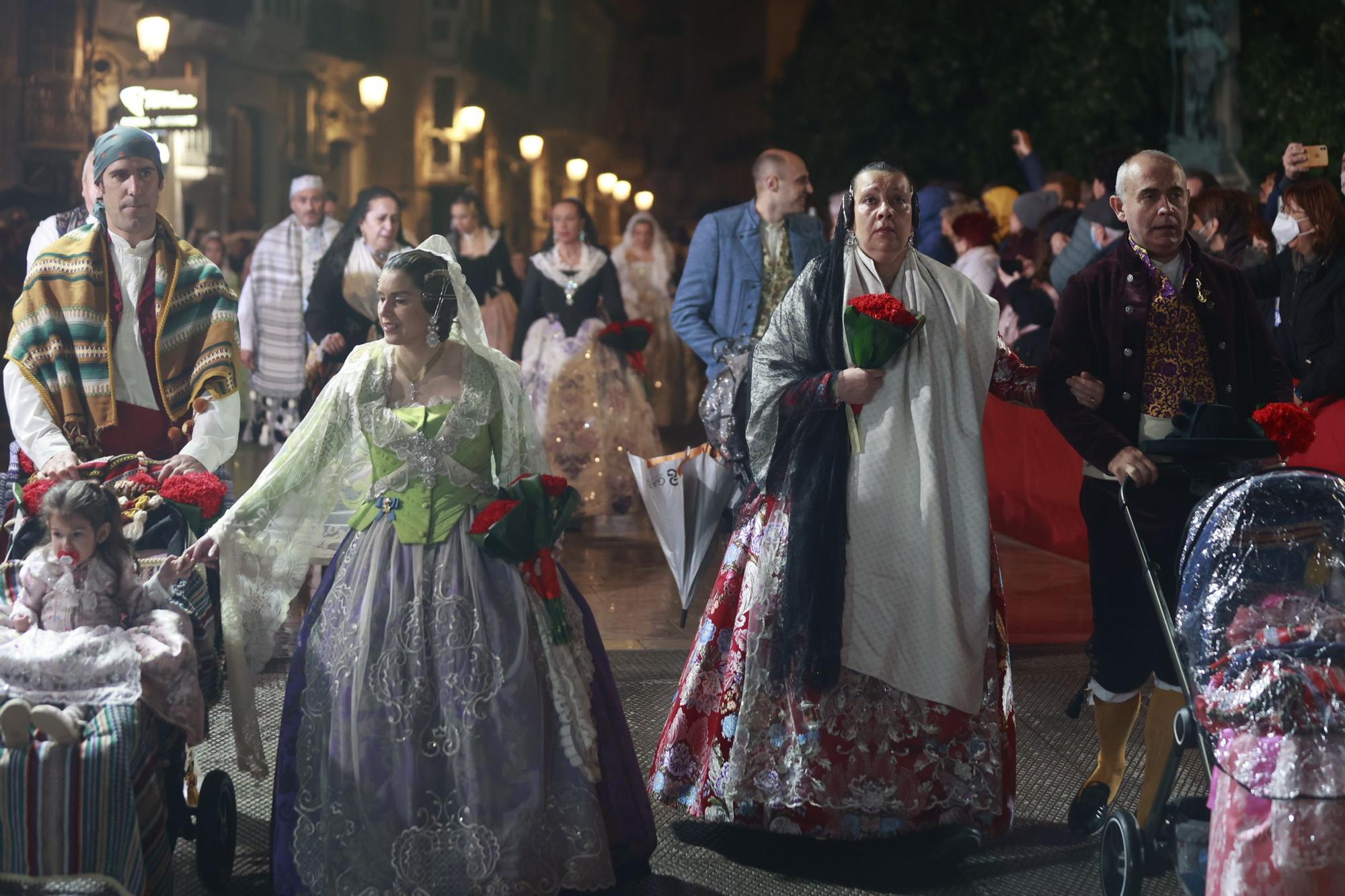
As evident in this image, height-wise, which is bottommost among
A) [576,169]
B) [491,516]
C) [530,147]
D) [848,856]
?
[848,856]

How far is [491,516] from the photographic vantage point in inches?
148

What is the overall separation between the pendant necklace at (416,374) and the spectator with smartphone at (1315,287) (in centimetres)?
372

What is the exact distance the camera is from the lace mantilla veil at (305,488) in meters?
3.93

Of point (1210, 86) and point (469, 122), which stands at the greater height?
Answer: point (1210, 86)

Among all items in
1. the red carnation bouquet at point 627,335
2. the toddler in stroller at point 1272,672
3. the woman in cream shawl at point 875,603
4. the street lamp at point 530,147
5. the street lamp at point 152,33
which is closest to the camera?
the toddler in stroller at point 1272,672

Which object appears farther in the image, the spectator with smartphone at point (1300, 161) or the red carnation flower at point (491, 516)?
the spectator with smartphone at point (1300, 161)

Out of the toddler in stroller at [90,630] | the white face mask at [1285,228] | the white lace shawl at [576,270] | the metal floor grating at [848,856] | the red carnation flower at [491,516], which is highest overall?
the white face mask at [1285,228]

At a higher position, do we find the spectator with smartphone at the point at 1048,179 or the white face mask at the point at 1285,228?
the spectator with smartphone at the point at 1048,179

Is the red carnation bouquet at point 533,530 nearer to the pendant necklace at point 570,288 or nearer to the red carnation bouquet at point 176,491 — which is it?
the red carnation bouquet at point 176,491

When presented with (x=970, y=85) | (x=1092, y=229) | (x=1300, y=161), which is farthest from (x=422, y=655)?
(x=970, y=85)

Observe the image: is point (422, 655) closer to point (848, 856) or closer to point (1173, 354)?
point (848, 856)

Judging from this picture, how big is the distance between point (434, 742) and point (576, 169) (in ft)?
40.1

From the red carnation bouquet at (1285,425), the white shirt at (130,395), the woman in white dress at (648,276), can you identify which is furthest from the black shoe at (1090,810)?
the woman in white dress at (648,276)

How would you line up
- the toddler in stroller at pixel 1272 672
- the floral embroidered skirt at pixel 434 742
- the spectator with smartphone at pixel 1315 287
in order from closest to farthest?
the toddler in stroller at pixel 1272 672, the floral embroidered skirt at pixel 434 742, the spectator with smartphone at pixel 1315 287
